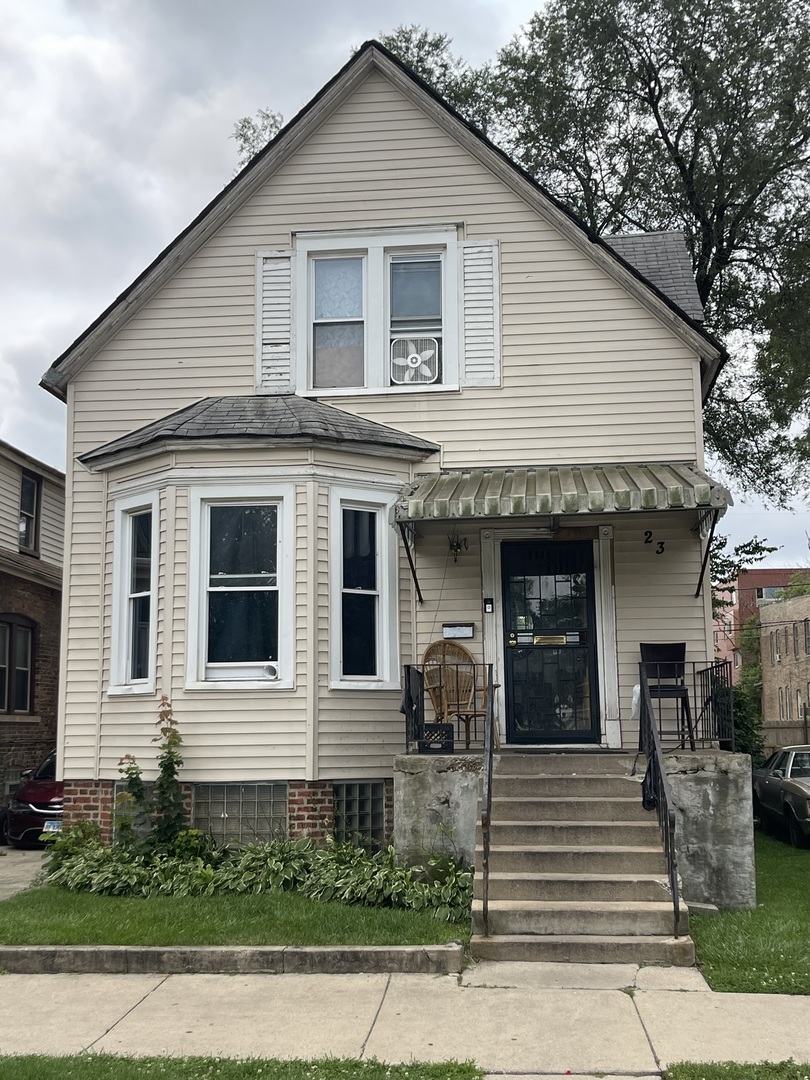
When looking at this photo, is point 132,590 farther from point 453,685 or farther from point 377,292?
point 377,292

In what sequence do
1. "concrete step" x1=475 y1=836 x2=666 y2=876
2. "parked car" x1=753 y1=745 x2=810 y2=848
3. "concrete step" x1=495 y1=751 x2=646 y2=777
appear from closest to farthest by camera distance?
"concrete step" x1=475 y1=836 x2=666 y2=876
"concrete step" x1=495 y1=751 x2=646 y2=777
"parked car" x1=753 y1=745 x2=810 y2=848

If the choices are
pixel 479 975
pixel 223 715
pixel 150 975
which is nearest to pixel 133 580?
pixel 223 715

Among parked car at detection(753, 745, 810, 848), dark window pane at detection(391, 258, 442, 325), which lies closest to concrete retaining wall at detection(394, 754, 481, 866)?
dark window pane at detection(391, 258, 442, 325)

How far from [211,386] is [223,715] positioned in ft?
12.6

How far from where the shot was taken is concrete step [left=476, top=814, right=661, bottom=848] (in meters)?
8.58

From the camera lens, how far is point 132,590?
11375 mm

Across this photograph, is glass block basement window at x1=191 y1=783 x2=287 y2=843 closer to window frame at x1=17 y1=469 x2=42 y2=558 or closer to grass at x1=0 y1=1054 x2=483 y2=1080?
grass at x1=0 y1=1054 x2=483 y2=1080

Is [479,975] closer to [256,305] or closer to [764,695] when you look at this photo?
[256,305]

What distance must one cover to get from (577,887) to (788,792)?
303 inches

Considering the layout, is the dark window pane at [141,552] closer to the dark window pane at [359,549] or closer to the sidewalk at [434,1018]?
the dark window pane at [359,549]

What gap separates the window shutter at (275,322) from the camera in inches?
468

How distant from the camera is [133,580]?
11398 millimetres

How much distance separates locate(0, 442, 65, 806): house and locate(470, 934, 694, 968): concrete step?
1313 cm

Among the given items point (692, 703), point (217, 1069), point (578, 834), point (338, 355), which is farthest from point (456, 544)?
point (217, 1069)
